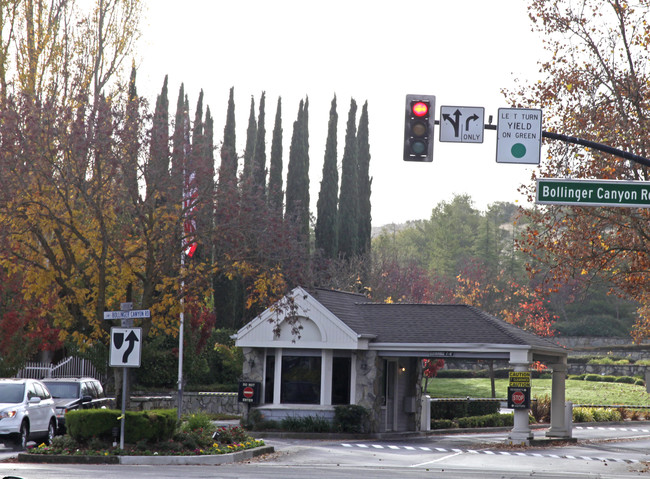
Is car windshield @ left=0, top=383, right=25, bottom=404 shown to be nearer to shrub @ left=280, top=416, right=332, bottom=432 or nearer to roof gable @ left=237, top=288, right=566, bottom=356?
roof gable @ left=237, top=288, right=566, bottom=356

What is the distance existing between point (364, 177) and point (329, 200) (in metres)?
4.00

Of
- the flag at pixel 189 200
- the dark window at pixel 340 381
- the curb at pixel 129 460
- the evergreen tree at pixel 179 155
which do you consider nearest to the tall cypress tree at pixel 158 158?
the evergreen tree at pixel 179 155

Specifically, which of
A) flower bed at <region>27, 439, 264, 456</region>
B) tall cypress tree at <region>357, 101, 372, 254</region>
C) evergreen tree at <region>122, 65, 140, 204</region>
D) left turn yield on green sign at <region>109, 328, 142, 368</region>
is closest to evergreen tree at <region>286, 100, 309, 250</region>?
tall cypress tree at <region>357, 101, 372, 254</region>

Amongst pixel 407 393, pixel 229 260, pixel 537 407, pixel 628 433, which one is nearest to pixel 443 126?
pixel 229 260

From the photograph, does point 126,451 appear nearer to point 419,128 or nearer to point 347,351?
point 419,128

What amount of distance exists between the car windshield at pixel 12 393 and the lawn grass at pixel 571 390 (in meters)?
30.1

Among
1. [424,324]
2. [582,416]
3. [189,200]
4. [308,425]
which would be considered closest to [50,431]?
[189,200]

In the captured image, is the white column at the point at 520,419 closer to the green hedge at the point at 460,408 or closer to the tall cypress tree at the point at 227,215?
the green hedge at the point at 460,408

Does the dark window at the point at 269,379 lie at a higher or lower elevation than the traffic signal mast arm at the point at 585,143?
lower

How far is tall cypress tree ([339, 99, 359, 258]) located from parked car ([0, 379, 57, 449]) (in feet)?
117

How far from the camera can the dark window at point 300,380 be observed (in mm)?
29422

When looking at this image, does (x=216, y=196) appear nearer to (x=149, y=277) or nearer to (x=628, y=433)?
(x=149, y=277)

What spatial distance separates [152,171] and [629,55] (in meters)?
12.1

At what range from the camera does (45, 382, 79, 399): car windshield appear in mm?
25406
